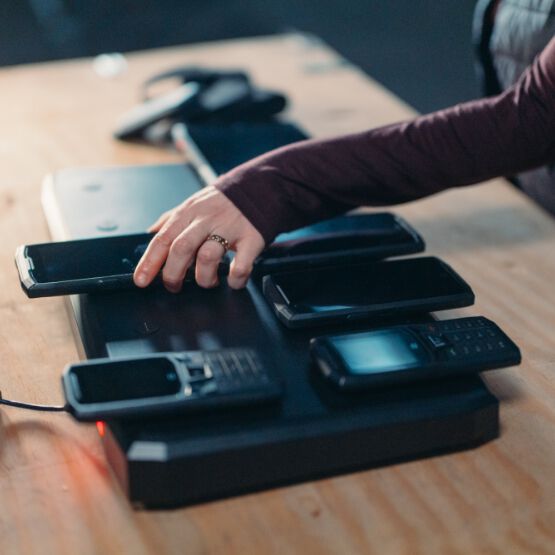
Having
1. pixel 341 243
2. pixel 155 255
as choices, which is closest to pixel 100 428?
pixel 155 255

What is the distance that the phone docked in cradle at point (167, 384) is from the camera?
0.57 metres

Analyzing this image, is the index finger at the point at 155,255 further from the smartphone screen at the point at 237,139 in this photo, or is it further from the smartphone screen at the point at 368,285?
the smartphone screen at the point at 237,139

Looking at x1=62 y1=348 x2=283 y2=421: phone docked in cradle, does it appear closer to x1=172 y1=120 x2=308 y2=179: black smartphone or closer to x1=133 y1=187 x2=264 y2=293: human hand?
x1=133 y1=187 x2=264 y2=293: human hand

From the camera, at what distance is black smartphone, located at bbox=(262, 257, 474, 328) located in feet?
2.35

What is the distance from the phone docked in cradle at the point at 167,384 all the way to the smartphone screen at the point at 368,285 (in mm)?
113

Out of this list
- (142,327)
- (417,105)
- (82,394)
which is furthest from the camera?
(417,105)

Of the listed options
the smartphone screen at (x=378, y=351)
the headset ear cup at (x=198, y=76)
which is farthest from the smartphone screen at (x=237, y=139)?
the smartphone screen at (x=378, y=351)

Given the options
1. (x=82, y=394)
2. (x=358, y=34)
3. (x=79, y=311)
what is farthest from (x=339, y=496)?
(x=358, y=34)

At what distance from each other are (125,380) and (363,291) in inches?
9.3

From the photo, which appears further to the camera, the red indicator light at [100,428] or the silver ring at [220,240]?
the silver ring at [220,240]

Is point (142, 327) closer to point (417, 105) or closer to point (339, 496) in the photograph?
point (339, 496)

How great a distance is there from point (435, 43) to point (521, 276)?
7.04ft

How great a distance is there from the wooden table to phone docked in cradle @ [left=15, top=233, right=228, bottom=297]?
0.21 ft

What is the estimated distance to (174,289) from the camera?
0.77 meters
